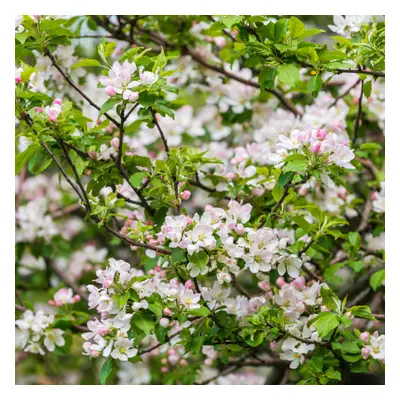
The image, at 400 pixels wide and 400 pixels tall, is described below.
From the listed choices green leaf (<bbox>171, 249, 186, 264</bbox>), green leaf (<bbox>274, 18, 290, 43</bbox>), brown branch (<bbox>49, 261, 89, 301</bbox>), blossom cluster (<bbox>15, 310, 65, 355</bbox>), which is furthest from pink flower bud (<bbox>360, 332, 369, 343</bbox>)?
brown branch (<bbox>49, 261, 89, 301</bbox>)

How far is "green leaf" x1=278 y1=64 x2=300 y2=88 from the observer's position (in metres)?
1.56

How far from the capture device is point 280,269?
1636 millimetres

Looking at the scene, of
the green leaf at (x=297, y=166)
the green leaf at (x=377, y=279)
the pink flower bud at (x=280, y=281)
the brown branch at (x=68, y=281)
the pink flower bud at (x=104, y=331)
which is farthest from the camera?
the brown branch at (x=68, y=281)

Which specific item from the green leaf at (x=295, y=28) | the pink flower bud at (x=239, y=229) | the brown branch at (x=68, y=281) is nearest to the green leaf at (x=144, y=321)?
the pink flower bud at (x=239, y=229)

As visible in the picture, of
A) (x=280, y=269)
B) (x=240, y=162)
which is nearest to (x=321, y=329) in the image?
(x=280, y=269)

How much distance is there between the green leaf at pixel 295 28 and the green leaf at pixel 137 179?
494 mm

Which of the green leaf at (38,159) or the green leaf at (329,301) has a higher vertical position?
the green leaf at (38,159)

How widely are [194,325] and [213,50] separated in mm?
1190

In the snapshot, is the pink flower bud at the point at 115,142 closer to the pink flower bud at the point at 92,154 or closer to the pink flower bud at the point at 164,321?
the pink flower bud at the point at 92,154

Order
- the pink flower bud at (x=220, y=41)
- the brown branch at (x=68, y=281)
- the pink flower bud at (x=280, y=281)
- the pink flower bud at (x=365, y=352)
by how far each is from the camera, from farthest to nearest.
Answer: the brown branch at (x=68, y=281), the pink flower bud at (x=220, y=41), the pink flower bud at (x=280, y=281), the pink flower bud at (x=365, y=352)

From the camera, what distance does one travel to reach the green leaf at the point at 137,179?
5.38 ft

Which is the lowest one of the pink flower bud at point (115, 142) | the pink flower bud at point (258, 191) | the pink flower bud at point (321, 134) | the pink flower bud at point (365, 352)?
the pink flower bud at point (365, 352)

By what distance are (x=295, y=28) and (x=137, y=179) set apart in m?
0.53

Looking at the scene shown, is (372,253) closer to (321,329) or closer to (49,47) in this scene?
(321,329)
